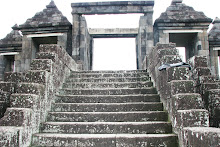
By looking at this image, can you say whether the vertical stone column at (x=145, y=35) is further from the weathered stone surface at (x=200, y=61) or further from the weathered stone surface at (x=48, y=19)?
the weathered stone surface at (x=200, y=61)

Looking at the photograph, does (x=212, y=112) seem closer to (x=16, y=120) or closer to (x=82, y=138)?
(x=82, y=138)

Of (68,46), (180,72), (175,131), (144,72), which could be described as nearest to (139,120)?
(175,131)

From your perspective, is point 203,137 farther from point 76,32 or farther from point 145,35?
point 76,32

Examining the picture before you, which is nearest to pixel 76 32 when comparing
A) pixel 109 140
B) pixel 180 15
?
pixel 180 15

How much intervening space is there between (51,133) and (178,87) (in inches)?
104

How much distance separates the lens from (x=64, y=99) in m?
5.39

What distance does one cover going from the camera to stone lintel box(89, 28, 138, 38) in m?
12.6

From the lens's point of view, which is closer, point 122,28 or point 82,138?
point 82,138

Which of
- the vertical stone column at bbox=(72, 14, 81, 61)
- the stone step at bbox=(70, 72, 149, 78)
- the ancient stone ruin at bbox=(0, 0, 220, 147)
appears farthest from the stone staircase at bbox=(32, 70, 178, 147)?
the vertical stone column at bbox=(72, 14, 81, 61)

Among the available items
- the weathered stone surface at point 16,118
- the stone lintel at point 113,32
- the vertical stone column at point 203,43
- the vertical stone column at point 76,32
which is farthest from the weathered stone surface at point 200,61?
the stone lintel at point 113,32

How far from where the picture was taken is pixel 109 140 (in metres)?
3.71

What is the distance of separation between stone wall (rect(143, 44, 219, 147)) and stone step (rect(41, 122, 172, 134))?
312 millimetres

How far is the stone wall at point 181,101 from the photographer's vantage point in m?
3.18

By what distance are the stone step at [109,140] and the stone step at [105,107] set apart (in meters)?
1.05
